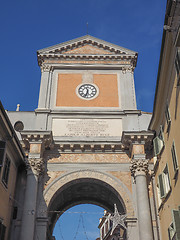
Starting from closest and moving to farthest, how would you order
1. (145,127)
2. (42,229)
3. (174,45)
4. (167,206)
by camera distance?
(174,45)
(167,206)
(42,229)
(145,127)

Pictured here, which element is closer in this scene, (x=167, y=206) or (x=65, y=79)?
(x=167, y=206)

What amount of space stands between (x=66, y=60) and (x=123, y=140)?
9072 mm

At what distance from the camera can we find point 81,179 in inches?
806

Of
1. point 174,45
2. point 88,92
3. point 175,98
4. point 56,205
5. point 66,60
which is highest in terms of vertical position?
point 66,60

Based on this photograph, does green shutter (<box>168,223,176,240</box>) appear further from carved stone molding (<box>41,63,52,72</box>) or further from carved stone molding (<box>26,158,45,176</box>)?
carved stone molding (<box>41,63,52,72</box>)

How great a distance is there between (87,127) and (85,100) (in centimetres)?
248

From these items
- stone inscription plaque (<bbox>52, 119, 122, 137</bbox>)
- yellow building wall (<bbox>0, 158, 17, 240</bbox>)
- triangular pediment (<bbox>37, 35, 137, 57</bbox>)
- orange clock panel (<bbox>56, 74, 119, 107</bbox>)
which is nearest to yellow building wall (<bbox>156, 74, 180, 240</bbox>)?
stone inscription plaque (<bbox>52, 119, 122, 137</bbox>)

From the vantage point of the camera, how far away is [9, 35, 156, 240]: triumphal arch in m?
19.0

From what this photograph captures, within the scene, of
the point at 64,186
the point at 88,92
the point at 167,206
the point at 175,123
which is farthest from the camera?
the point at 88,92

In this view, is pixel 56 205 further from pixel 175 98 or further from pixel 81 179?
pixel 175 98

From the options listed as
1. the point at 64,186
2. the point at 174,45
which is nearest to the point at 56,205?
the point at 64,186

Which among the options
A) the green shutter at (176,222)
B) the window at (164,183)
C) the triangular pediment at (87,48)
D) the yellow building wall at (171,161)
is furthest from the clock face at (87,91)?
the green shutter at (176,222)

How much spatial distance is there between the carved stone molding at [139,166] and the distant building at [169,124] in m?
0.73

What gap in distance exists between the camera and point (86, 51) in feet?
86.3
